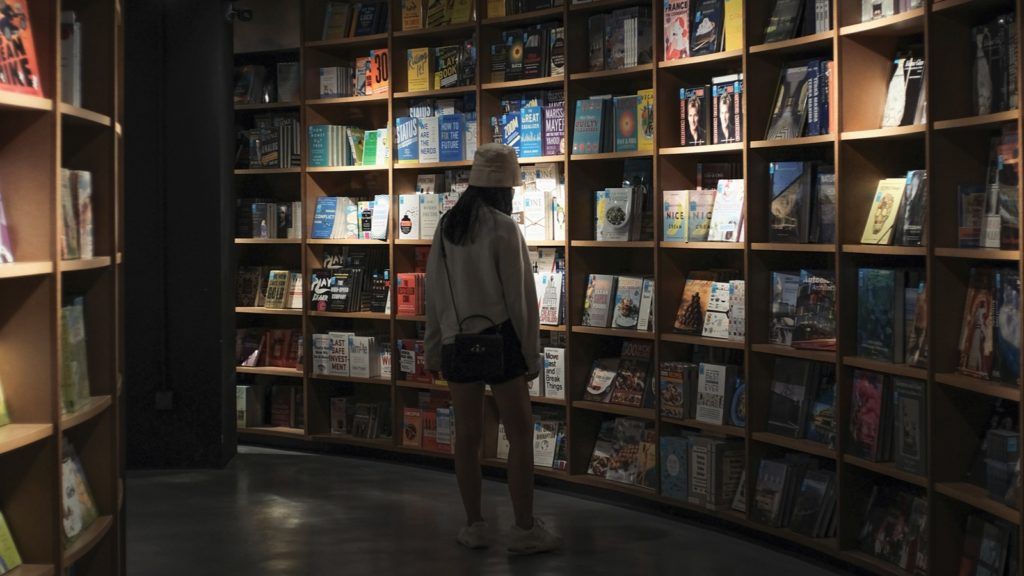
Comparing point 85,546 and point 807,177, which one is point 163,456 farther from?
point 807,177

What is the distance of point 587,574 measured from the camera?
4602 mm

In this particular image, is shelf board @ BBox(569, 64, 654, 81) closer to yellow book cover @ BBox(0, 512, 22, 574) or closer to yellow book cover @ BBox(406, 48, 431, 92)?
yellow book cover @ BBox(406, 48, 431, 92)

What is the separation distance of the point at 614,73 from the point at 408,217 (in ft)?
5.52

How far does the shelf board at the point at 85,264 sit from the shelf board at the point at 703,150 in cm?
281

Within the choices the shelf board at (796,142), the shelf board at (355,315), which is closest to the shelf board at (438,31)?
the shelf board at (355,315)

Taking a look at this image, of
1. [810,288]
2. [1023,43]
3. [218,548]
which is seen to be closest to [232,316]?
[218,548]

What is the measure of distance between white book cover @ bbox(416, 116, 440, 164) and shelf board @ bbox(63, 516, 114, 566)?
3498 millimetres

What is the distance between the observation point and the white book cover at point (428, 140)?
660cm

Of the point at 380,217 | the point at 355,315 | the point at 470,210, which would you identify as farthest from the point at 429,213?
the point at 470,210

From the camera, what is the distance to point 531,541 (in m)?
4.88

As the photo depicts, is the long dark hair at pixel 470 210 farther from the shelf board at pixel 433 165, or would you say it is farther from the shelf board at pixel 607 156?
the shelf board at pixel 433 165

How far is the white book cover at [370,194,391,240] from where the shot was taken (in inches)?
270

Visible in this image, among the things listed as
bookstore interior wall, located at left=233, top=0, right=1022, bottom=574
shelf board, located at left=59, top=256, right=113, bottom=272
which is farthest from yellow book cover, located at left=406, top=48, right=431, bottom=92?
shelf board, located at left=59, top=256, right=113, bottom=272

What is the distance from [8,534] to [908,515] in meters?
3.18
